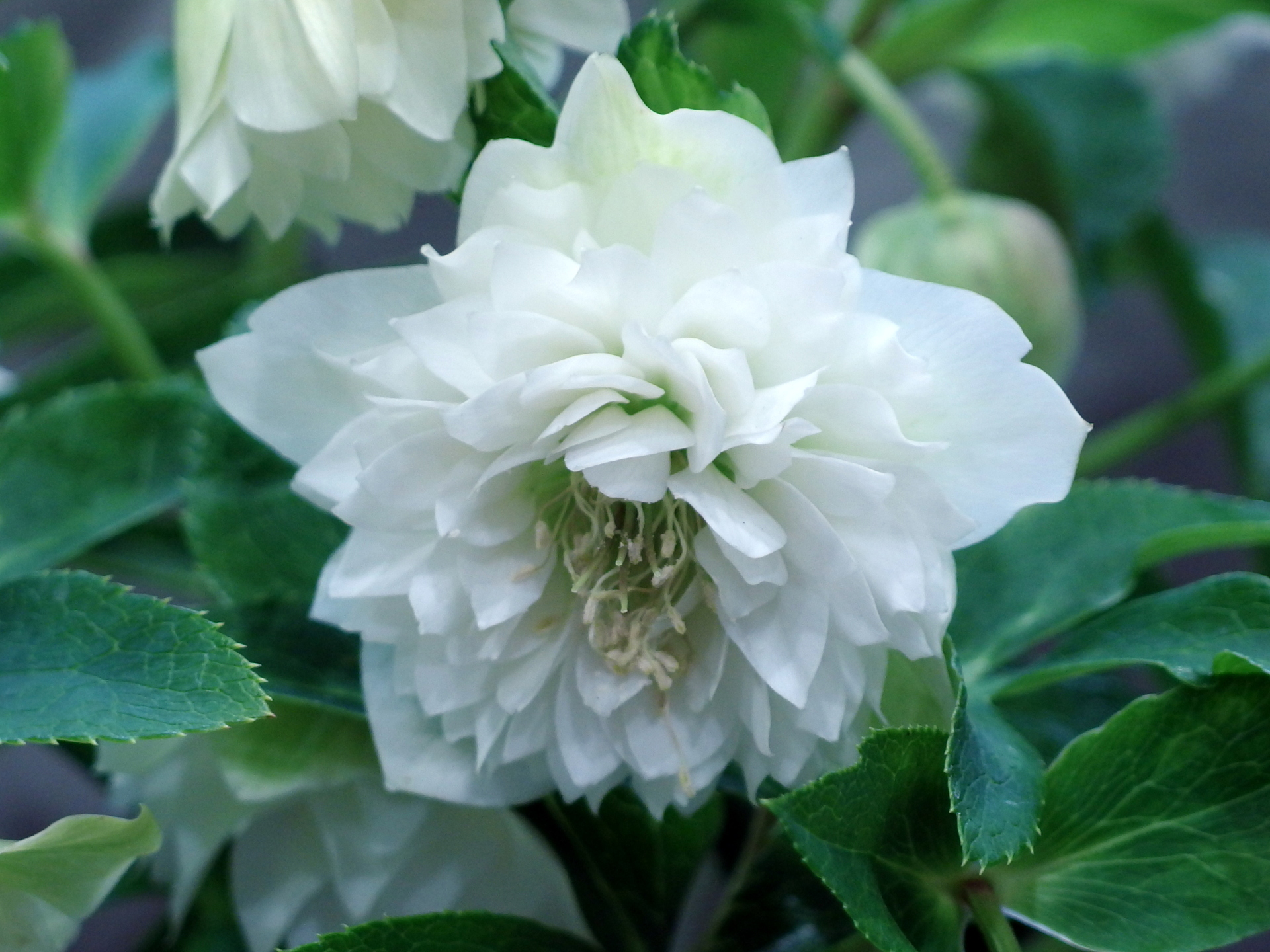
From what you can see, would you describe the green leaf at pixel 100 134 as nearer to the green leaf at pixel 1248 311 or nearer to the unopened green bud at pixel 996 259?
the unopened green bud at pixel 996 259

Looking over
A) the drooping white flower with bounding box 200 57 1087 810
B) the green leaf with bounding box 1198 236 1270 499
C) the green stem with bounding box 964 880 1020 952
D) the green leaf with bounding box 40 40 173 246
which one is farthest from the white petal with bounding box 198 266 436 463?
the green leaf with bounding box 1198 236 1270 499

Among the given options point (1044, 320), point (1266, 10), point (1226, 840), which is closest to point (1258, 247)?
point (1266, 10)

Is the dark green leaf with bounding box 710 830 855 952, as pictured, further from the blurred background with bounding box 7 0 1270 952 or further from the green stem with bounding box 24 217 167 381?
the blurred background with bounding box 7 0 1270 952

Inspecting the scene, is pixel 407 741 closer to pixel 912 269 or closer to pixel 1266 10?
pixel 912 269

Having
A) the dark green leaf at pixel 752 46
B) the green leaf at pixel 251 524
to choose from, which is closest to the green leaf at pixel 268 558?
the green leaf at pixel 251 524

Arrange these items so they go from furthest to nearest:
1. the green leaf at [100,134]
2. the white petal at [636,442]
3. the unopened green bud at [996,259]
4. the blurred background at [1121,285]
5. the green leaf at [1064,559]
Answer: the blurred background at [1121,285], the green leaf at [100,134], the unopened green bud at [996,259], the green leaf at [1064,559], the white petal at [636,442]

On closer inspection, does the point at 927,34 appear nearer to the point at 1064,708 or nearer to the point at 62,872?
the point at 1064,708
